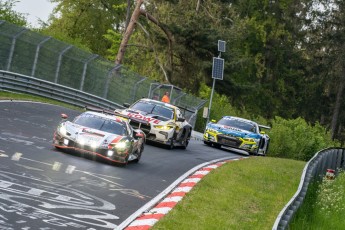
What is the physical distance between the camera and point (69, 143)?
17.9 metres

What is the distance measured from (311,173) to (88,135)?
5.44 metres

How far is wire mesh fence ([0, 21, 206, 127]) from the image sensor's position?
33.0 metres

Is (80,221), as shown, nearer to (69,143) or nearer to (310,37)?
(69,143)

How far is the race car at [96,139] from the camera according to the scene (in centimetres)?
1789

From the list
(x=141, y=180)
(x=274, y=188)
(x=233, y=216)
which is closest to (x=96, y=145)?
(x=141, y=180)

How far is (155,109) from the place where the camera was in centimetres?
2644

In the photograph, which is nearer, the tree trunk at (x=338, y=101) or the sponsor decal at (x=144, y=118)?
the sponsor decal at (x=144, y=118)

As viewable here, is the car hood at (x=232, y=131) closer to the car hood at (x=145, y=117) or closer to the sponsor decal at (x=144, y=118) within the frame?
the car hood at (x=145, y=117)

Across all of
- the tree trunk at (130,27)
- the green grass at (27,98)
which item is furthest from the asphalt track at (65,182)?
the tree trunk at (130,27)

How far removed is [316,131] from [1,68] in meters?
22.9

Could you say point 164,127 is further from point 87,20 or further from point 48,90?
point 87,20

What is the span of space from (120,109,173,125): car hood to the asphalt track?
140cm

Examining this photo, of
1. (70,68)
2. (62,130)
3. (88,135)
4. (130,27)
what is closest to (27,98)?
(70,68)

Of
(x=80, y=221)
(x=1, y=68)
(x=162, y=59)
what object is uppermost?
(x=162, y=59)
